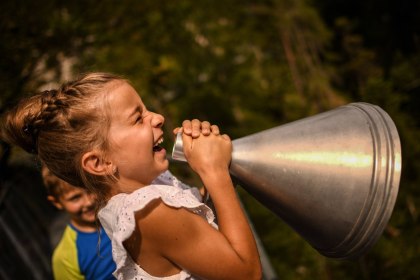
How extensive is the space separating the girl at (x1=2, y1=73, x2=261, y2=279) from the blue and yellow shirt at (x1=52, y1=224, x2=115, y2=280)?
0.72 meters

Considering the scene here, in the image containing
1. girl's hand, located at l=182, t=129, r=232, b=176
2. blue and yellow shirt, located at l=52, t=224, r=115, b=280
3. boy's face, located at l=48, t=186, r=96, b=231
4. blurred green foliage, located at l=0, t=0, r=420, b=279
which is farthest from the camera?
blurred green foliage, located at l=0, t=0, r=420, b=279

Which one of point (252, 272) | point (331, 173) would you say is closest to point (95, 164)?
point (252, 272)

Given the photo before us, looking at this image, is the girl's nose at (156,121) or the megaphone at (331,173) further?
the girl's nose at (156,121)

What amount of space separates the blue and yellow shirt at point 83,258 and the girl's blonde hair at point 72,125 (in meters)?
0.73

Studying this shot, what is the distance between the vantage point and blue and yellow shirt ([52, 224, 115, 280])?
1.97 metres

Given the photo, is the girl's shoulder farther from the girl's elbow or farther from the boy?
the boy

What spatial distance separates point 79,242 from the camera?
2098mm

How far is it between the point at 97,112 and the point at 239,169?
440mm

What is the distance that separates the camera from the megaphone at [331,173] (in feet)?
3.47

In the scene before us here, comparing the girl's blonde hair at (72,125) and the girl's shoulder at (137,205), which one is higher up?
the girl's blonde hair at (72,125)

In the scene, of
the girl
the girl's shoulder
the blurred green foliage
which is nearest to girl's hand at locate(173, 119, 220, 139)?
the girl

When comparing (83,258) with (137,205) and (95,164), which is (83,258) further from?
(137,205)

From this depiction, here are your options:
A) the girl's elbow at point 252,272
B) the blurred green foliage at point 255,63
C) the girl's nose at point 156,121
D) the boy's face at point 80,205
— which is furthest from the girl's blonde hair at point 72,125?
the boy's face at point 80,205

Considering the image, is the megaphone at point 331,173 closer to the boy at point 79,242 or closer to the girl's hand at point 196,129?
the girl's hand at point 196,129
